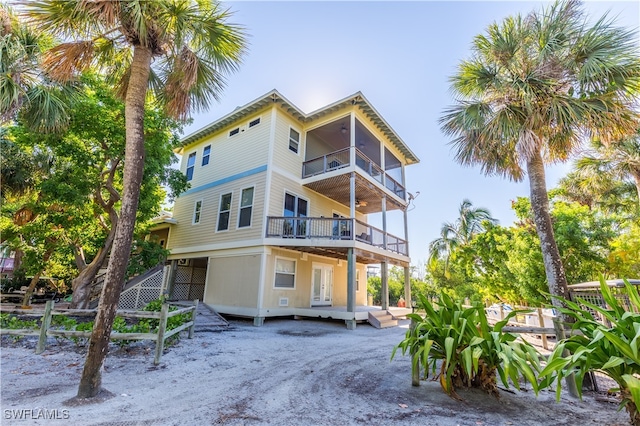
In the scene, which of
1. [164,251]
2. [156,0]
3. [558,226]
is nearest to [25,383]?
[156,0]

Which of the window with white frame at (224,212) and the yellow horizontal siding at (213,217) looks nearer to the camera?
the yellow horizontal siding at (213,217)

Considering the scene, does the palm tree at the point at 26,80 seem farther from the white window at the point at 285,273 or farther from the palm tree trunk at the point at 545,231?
the palm tree trunk at the point at 545,231

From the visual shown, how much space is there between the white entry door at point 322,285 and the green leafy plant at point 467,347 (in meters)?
9.19

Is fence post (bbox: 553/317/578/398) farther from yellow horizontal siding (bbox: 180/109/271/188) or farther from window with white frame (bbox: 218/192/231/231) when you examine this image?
window with white frame (bbox: 218/192/231/231)

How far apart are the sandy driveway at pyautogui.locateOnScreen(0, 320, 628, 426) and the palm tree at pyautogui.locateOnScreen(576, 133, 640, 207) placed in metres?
10.3

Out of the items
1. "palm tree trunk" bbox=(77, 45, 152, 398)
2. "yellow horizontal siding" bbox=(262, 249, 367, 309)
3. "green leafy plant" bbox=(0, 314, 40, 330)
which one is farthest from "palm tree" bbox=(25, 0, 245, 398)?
"yellow horizontal siding" bbox=(262, 249, 367, 309)

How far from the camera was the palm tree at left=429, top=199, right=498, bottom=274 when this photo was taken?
23003 millimetres

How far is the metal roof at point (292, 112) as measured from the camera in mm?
12555


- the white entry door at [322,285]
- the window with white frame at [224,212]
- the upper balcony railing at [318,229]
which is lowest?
the white entry door at [322,285]

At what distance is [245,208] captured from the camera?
1245 cm

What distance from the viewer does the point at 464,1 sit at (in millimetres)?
8156

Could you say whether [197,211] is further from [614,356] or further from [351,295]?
[614,356]

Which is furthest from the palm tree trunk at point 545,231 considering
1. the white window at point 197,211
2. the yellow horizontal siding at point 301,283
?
the white window at point 197,211

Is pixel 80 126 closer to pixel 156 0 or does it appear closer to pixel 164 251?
pixel 164 251
